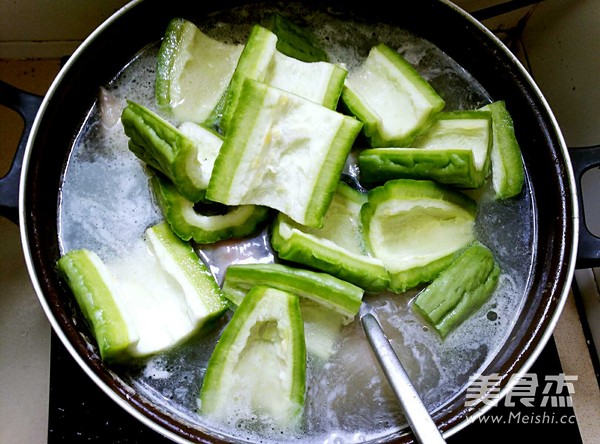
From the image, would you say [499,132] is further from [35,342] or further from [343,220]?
[35,342]

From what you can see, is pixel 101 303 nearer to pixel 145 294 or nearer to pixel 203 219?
pixel 145 294

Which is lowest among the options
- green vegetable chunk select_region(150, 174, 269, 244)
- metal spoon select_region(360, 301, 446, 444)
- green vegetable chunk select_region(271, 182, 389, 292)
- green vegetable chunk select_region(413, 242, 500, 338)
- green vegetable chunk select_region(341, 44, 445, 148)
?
metal spoon select_region(360, 301, 446, 444)

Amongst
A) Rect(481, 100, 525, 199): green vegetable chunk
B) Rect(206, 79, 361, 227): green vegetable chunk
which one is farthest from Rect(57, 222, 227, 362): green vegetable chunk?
Rect(481, 100, 525, 199): green vegetable chunk

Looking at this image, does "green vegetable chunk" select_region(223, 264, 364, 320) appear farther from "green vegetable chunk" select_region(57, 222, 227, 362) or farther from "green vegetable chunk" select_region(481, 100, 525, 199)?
"green vegetable chunk" select_region(481, 100, 525, 199)

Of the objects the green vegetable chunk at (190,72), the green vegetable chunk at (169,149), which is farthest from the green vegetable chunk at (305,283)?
the green vegetable chunk at (190,72)

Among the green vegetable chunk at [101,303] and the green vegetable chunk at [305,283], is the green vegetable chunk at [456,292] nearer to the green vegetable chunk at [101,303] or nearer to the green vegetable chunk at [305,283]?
the green vegetable chunk at [305,283]

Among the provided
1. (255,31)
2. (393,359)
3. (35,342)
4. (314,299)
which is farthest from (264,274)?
(35,342)
